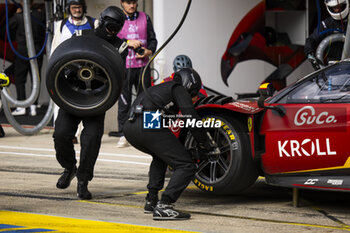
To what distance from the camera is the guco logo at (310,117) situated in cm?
701

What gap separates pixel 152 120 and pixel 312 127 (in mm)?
1404

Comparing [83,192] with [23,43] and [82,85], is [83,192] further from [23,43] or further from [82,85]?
[23,43]

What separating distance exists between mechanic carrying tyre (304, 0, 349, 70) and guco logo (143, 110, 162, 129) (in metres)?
3.53

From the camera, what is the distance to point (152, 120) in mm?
7227

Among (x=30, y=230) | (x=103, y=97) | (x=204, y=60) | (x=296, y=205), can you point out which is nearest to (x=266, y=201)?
(x=296, y=205)

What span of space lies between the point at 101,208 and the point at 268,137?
166 cm

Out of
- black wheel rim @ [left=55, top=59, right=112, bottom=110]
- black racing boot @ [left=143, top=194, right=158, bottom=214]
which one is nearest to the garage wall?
black wheel rim @ [left=55, top=59, right=112, bottom=110]

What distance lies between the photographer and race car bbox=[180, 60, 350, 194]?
698 cm

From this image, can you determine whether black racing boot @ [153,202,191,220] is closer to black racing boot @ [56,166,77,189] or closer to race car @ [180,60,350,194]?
race car @ [180,60,350,194]

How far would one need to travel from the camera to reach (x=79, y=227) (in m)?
6.59

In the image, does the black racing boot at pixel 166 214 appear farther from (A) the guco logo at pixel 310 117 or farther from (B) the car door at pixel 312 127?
(A) the guco logo at pixel 310 117

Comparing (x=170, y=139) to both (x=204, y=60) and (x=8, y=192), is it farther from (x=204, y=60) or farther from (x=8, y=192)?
(x=204, y=60)

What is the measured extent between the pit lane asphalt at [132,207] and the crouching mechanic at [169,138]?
0.17 m

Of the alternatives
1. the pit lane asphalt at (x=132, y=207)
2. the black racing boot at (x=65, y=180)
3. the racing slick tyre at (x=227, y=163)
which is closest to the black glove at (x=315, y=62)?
the pit lane asphalt at (x=132, y=207)
